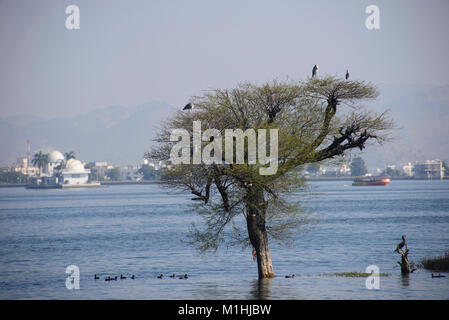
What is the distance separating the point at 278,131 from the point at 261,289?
7.57m

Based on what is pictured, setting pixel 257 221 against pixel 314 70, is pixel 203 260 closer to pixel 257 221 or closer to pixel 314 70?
pixel 257 221

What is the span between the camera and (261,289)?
31.9 metres

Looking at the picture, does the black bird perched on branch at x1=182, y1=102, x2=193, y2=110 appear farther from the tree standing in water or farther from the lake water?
the lake water

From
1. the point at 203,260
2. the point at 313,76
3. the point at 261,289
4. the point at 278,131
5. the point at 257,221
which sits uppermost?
the point at 313,76

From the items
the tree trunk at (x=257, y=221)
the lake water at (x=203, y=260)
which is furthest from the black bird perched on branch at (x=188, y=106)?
the lake water at (x=203, y=260)

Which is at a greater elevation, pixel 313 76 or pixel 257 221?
pixel 313 76

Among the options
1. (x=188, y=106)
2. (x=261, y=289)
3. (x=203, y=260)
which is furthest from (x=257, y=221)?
(x=203, y=260)

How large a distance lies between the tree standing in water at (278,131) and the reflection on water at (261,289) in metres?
1.26

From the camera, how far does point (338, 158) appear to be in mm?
33906

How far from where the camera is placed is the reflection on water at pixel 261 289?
30.0 metres

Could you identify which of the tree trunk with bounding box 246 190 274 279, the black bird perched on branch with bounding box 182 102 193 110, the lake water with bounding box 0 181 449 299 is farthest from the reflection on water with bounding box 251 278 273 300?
the black bird perched on branch with bounding box 182 102 193 110
